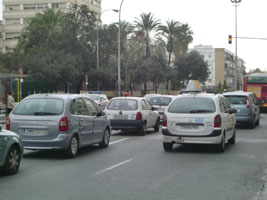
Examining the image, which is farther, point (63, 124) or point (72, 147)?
point (72, 147)

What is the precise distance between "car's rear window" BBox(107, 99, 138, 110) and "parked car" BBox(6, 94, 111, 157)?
5.94 metres

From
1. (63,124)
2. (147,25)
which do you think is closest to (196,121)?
(63,124)

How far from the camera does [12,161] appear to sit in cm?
907

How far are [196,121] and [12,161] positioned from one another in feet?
17.4

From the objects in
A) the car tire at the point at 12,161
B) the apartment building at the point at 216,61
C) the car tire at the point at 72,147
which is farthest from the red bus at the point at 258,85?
the apartment building at the point at 216,61

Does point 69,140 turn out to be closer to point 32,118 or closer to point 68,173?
point 32,118

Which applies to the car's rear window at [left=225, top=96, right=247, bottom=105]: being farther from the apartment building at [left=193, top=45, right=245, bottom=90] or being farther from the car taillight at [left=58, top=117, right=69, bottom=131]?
the apartment building at [left=193, top=45, right=245, bottom=90]

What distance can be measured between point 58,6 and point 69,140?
8117 centimetres

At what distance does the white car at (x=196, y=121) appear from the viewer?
1242 cm

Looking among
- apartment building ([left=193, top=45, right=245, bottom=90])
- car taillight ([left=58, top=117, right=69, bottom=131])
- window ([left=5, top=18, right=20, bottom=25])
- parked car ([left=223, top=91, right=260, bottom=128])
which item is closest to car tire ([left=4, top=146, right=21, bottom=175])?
car taillight ([left=58, top=117, right=69, bottom=131])

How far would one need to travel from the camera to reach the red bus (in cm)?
3869

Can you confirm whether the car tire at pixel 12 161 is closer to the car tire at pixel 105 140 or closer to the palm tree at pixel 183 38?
the car tire at pixel 105 140

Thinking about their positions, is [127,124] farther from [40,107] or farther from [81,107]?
[40,107]

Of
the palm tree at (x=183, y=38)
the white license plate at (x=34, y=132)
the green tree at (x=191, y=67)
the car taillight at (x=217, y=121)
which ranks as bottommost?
the white license plate at (x=34, y=132)
